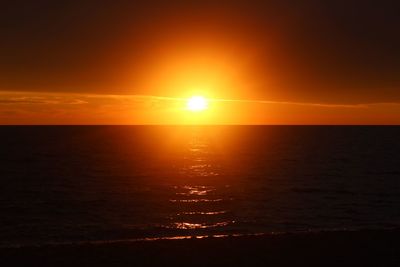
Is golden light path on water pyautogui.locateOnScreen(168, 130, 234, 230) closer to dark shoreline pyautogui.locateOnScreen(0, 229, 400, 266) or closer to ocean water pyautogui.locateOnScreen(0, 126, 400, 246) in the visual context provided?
ocean water pyautogui.locateOnScreen(0, 126, 400, 246)

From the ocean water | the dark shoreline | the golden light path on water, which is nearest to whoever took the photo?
the dark shoreline

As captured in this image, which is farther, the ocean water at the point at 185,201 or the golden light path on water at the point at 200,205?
the golden light path on water at the point at 200,205

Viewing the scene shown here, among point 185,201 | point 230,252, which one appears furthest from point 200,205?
point 230,252

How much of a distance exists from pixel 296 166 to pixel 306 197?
1438 inches

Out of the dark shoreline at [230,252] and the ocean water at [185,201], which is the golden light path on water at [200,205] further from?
the dark shoreline at [230,252]

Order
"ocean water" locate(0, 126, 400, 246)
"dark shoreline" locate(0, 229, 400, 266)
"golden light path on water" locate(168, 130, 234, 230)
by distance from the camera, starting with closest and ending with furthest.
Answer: "dark shoreline" locate(0, 229, 400, 266) < "ocean water" locate(0, 126, 400, 246) < "golden light path on water" locate(168, 130, 234, 230)

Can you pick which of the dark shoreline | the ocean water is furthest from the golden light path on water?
the dark shoreline

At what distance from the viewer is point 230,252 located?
12562 mm

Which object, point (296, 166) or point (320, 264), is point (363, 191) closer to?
point (296, 166)

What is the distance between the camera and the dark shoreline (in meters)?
11.6

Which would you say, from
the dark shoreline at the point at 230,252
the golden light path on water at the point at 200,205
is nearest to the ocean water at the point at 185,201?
the golden light path on water at the point at 200,205

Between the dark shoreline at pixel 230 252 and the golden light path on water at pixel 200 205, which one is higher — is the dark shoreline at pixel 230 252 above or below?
below

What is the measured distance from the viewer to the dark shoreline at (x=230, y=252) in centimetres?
1159

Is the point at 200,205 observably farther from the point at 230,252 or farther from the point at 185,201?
the point at 230,252
